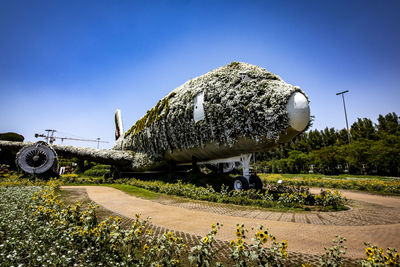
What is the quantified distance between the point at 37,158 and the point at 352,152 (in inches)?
1416

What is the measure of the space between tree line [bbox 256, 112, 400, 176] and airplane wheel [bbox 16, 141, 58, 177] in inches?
816

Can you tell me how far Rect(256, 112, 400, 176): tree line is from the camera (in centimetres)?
2384

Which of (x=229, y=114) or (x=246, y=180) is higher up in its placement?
(x=229, y=114)

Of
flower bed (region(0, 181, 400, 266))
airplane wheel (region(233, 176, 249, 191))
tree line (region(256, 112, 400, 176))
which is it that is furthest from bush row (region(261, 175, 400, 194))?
flower bed (region(0, 181, 400, 266))

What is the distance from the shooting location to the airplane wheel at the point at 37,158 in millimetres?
16281

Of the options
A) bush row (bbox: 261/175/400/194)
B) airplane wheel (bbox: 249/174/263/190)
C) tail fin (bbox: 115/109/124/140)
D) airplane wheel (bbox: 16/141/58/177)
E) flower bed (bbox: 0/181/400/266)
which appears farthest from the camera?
tail fin (bbox: 115/109/124/140)

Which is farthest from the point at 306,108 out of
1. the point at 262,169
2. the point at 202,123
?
the point at 262,169

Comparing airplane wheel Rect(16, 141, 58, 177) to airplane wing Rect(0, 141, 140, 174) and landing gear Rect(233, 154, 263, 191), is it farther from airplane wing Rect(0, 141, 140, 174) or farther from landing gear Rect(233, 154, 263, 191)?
landing gear Rect(233, 154, 263, 191)

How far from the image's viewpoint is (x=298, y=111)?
8562 mm

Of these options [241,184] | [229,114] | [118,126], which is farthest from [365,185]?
[118,126]

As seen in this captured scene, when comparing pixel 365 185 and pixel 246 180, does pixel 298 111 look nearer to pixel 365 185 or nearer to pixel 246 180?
pixel 246 180

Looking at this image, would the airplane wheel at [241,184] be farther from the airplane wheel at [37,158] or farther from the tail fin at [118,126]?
the tail fin at [118,126]

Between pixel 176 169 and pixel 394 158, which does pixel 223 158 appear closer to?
pixel 176 169

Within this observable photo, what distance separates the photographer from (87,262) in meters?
2.95
